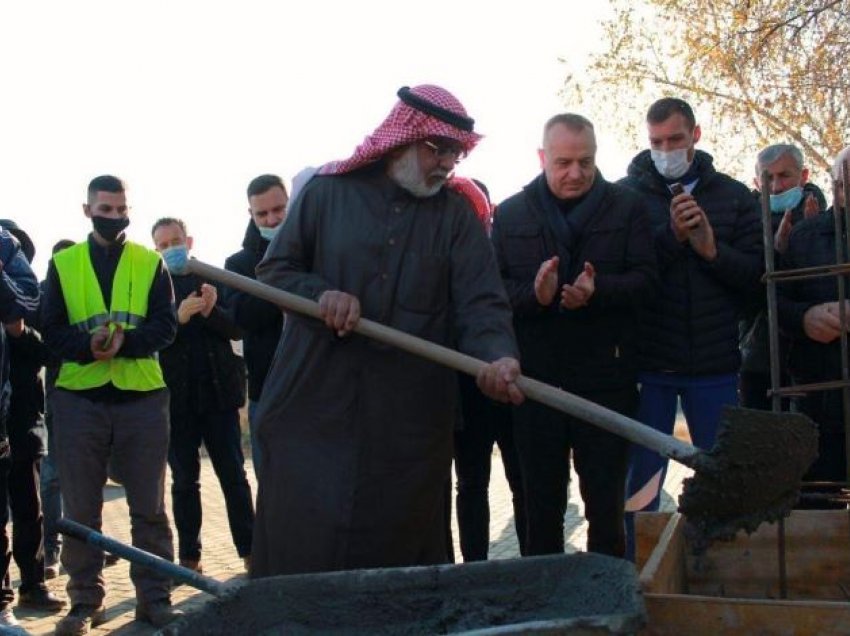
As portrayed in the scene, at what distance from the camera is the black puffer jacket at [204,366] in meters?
7.34

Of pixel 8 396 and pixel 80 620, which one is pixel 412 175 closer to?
pixel 8 396

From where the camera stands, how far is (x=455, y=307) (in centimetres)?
430

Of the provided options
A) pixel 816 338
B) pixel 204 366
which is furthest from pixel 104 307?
pixel 816 338

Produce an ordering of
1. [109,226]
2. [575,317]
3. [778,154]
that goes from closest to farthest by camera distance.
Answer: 1. [575,317]
2. [109,226]
3. [778,154]

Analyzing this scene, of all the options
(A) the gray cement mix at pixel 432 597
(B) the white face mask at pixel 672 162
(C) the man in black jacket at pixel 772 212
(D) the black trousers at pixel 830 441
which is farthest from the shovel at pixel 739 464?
(C) the man in black jacket at pixel 772 212

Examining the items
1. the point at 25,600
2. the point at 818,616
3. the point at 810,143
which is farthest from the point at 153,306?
the point at 810,143

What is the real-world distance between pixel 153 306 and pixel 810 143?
14.6 metres

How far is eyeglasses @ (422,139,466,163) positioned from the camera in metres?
4.22

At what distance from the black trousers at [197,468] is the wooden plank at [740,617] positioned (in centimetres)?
463

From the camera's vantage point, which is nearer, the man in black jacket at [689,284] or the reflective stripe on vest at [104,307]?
the man in black jacket at [689,284]

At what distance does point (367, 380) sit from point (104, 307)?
8.05 ft

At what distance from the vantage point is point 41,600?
666 centimetres

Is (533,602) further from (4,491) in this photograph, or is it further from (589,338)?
(4,491)

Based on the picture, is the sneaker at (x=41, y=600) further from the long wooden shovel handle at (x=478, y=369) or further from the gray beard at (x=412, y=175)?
the gray beard at (x=412, y=175)
